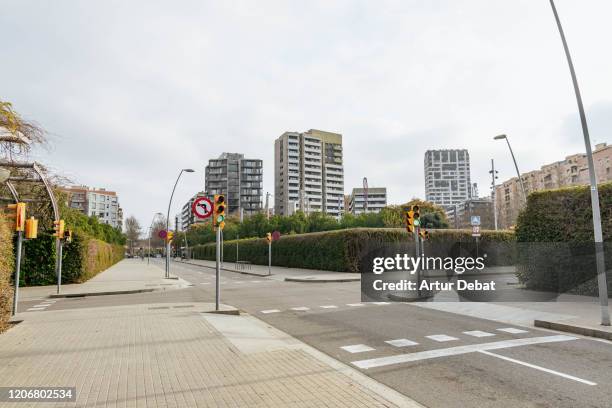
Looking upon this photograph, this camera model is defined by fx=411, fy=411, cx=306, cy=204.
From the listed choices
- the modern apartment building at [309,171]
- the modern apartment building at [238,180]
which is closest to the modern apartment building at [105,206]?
the modern apartment building at [238,180]

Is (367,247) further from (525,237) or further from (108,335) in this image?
(108,335)

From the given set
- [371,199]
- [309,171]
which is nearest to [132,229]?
[309,171]

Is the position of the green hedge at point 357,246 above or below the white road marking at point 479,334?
above

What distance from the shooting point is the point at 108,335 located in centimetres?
812

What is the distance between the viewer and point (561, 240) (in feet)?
47.1

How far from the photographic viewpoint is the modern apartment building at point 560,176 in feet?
257

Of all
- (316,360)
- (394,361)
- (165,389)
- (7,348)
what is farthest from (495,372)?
(7,348)

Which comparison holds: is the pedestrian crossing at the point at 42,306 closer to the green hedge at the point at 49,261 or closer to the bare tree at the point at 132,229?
the green hedge at the point at 49,261

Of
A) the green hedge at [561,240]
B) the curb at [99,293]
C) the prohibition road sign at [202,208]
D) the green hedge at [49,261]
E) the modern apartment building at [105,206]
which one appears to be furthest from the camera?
the modern apartment building at [105,206]

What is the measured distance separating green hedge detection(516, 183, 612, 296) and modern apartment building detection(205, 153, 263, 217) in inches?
Result: 5220

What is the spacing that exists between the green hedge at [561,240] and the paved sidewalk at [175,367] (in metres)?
11.2

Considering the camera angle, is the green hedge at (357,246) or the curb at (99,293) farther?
the green hedge at (357,246)

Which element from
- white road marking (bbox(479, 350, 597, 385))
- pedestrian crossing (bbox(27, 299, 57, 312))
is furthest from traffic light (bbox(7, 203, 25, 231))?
white road marking (bbox(479, 350, 597, 385))

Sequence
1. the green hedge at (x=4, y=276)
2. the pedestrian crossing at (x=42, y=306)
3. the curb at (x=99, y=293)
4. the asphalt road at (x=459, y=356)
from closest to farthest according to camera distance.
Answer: the asphalt road at (x=459, y=356) → the green hedge at (x=4, y=276) → the pedestrian crossing at (x=42, y=306) → the curb at (x=99, y=293)
